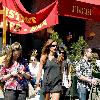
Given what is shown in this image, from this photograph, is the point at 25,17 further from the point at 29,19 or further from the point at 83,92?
the point at 83,92

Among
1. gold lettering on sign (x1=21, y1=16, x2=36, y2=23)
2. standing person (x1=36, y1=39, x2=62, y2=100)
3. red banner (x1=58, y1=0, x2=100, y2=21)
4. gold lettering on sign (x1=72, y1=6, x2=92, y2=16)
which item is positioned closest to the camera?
standing person (x1=36, y1=39, x2=62, y2=100)

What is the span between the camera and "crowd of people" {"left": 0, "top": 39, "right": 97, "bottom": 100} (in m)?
7.70

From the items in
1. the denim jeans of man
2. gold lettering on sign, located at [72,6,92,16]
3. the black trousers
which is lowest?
the black trousers

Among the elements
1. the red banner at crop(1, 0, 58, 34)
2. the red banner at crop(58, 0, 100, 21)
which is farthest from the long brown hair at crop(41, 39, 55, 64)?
the red banner at crop(58, 0, 100, 21)

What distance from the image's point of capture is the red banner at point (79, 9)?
46.4 ft

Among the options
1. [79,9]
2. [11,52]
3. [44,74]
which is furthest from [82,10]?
[11,52]

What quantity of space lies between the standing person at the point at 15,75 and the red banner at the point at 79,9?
248 inches

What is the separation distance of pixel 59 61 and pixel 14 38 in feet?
23.1

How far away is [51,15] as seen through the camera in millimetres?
13602

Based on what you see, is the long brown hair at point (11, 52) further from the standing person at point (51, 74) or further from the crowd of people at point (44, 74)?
the standing person at point (51, 74)

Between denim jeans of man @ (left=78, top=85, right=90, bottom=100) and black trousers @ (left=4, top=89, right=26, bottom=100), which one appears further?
denim jeans of man @ (left=78, top=85, right=90, bottom=100)

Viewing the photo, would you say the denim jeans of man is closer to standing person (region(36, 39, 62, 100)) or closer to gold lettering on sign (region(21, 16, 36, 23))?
standing person (region(36, 39, 62, 100))

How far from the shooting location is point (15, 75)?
766cm

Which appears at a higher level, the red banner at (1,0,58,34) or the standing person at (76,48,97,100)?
the red banner at (1,0,58,34)
